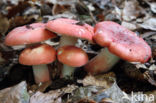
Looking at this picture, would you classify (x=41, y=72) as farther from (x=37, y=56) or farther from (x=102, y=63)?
(x=102, y=63)

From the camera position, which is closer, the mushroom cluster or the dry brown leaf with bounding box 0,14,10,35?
the mushroom cluster

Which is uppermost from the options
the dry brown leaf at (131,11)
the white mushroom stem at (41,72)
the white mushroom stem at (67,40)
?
the white mushroom stem at (67,40)

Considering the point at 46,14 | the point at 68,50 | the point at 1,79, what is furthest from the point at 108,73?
the point at 46,14

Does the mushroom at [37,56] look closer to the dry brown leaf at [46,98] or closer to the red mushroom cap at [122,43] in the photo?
the dry brown leaf at [46,98]

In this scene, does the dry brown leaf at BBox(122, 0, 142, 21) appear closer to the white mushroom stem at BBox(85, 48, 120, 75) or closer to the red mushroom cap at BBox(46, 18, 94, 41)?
the white mushroom stem at BBox(85, 48, 120, 75)

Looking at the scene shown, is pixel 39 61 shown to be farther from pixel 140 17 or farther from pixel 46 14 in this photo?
pixel 140 17

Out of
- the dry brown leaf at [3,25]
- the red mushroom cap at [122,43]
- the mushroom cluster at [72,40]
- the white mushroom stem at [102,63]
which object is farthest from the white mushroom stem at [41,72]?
the dry brown leaf at [3,25]

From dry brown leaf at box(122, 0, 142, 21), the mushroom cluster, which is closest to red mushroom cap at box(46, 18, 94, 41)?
the mushroom cluster
